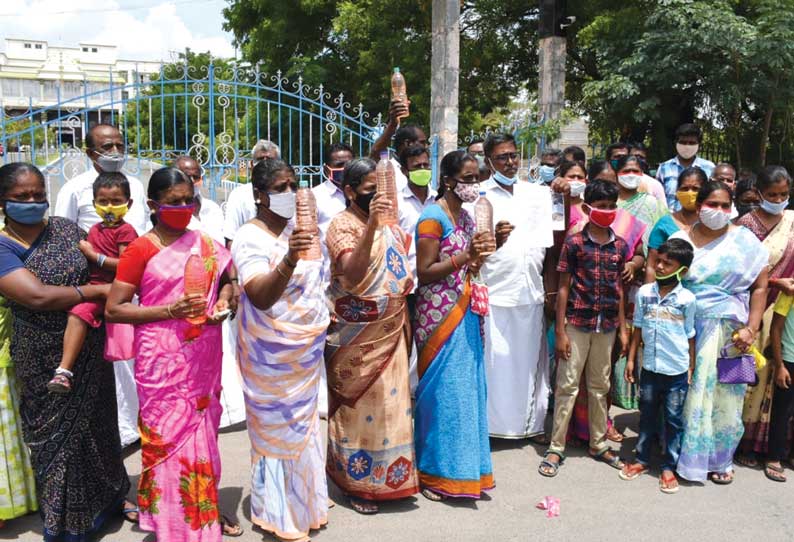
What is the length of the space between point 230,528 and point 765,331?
136 inches

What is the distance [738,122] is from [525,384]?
305 inches

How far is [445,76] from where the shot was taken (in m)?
10.9

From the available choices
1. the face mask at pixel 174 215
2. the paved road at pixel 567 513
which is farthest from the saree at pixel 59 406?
the face mask at pixel 174 215

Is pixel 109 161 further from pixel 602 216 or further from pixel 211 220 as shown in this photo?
pixel 602 216

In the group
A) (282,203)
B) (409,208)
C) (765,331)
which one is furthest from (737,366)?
(282,203)

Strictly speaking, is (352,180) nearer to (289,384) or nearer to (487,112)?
(289,384)

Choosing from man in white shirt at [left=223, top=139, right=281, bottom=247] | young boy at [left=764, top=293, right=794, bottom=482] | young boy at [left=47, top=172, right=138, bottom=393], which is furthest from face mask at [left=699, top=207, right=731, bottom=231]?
young boy at [left=47, top=172, right=138, bottom=393]

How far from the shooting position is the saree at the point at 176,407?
2873 millimetres

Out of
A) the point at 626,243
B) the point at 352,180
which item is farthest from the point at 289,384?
the point at 626,243

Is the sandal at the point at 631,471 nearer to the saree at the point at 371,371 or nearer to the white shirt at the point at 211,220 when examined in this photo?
the saree at the point at 371,371

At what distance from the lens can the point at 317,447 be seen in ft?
10.6

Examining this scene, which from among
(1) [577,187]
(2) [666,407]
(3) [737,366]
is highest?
(1) [577,187]

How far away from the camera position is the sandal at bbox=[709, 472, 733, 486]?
402 centimetres

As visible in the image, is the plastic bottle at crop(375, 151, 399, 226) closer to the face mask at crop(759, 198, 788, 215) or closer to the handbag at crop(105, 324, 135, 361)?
the handbag at crop(105, 324, 135, 361)
